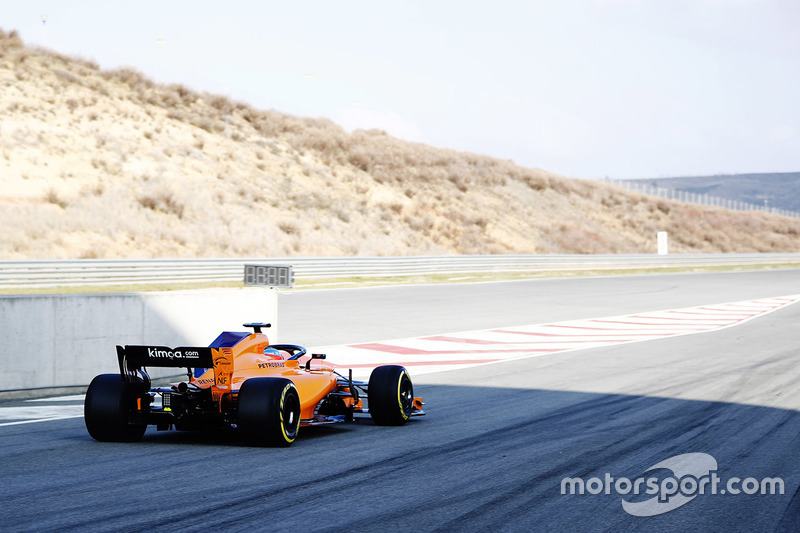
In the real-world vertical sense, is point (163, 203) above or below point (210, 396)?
above

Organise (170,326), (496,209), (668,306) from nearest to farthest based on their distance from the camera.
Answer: (170,326) → (668,306) → (496,209)

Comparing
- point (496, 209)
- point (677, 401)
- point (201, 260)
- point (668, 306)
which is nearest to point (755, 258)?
point (496, 209)

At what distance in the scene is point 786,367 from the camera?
42.0ft

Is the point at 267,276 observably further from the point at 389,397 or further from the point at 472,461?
the point at 472,461

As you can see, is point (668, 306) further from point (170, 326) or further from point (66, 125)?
point (66, 125)

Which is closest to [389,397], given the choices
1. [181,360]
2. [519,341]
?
[181,360]

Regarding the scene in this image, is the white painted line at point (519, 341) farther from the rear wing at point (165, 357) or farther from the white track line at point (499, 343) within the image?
the rear wing at point (165, 357)

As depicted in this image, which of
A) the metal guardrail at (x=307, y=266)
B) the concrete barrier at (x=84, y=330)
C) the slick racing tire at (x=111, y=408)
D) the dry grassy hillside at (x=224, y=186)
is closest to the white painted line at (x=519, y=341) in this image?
the concrete barrier at (x=84, y=330)

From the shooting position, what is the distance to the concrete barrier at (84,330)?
1051 cm

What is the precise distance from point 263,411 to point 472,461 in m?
1.71

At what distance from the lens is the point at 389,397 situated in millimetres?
8531

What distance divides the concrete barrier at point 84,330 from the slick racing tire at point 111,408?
3316 millimetres

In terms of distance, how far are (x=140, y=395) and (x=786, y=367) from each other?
9.24m

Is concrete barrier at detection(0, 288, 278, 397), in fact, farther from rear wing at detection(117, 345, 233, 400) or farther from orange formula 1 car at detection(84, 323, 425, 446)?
rear wing at detection(117, 345, 233, 400)
